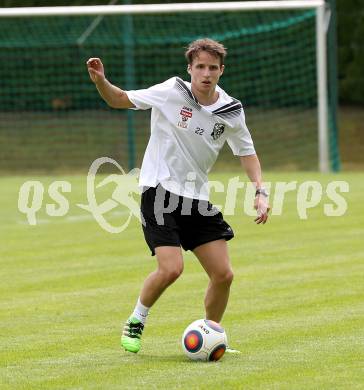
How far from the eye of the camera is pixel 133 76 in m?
28.9

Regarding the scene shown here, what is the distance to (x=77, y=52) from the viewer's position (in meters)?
32.2

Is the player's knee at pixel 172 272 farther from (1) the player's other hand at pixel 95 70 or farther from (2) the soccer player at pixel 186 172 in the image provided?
(1) the player's other hand at pixel 95 70

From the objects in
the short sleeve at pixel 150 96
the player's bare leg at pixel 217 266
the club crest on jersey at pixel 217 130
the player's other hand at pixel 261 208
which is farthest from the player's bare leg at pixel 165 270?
the short sleeve at pixel 150 96

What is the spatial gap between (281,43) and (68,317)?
21198 mm

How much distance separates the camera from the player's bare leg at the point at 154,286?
7613mm

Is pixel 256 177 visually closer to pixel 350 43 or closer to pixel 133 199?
pixel 133 199

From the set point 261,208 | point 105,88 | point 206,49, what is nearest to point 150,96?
point 105,88

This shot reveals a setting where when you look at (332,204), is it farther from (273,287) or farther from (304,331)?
(304,331)

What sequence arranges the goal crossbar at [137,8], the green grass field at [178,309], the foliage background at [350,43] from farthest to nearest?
1. the foliage background at [350,43]
2. the goal crossbar at [137,8]
3. the green grass field at [178,309]

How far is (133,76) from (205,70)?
69.9ft

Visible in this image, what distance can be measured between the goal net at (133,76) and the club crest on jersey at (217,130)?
2027 cm

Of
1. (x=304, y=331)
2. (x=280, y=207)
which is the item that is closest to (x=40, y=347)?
(x=304, y=331)

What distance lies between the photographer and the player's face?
7656 mm

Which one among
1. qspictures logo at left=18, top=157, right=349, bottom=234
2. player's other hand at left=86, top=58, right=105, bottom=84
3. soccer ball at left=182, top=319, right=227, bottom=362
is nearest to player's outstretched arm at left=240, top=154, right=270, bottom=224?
soccer ball at left=182, top=319, right=227, bottom=362
